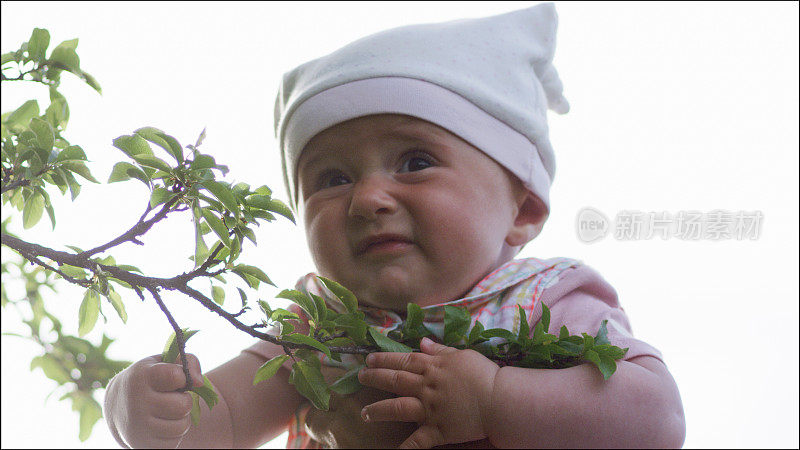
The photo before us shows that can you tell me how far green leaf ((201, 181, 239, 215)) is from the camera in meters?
0.50

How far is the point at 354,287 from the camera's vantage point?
0.83 metres

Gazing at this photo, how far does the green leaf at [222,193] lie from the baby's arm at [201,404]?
8.9 inches

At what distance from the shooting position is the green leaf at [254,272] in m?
0.57

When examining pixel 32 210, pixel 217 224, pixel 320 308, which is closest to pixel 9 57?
pixel 32 210

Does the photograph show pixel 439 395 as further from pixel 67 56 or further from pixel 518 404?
pixel 67 56

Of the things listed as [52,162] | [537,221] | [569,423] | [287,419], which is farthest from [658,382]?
[52,162]

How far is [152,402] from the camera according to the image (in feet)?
2.22

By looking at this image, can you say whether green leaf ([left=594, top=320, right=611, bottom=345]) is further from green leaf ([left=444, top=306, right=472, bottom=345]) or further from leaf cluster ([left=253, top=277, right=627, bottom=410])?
green leaf ([left=444, top=306, right=472, bottom=345])

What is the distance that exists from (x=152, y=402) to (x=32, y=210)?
23 cm

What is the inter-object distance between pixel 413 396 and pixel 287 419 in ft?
1.03

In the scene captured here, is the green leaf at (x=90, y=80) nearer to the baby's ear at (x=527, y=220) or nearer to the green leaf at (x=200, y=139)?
the green leaf at (x=200, y=139)

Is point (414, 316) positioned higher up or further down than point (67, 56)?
further down

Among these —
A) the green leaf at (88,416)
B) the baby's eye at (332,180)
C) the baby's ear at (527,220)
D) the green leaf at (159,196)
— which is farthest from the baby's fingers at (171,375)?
the baby's ear at (527,220)

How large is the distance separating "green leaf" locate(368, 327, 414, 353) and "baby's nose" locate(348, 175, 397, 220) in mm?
165
